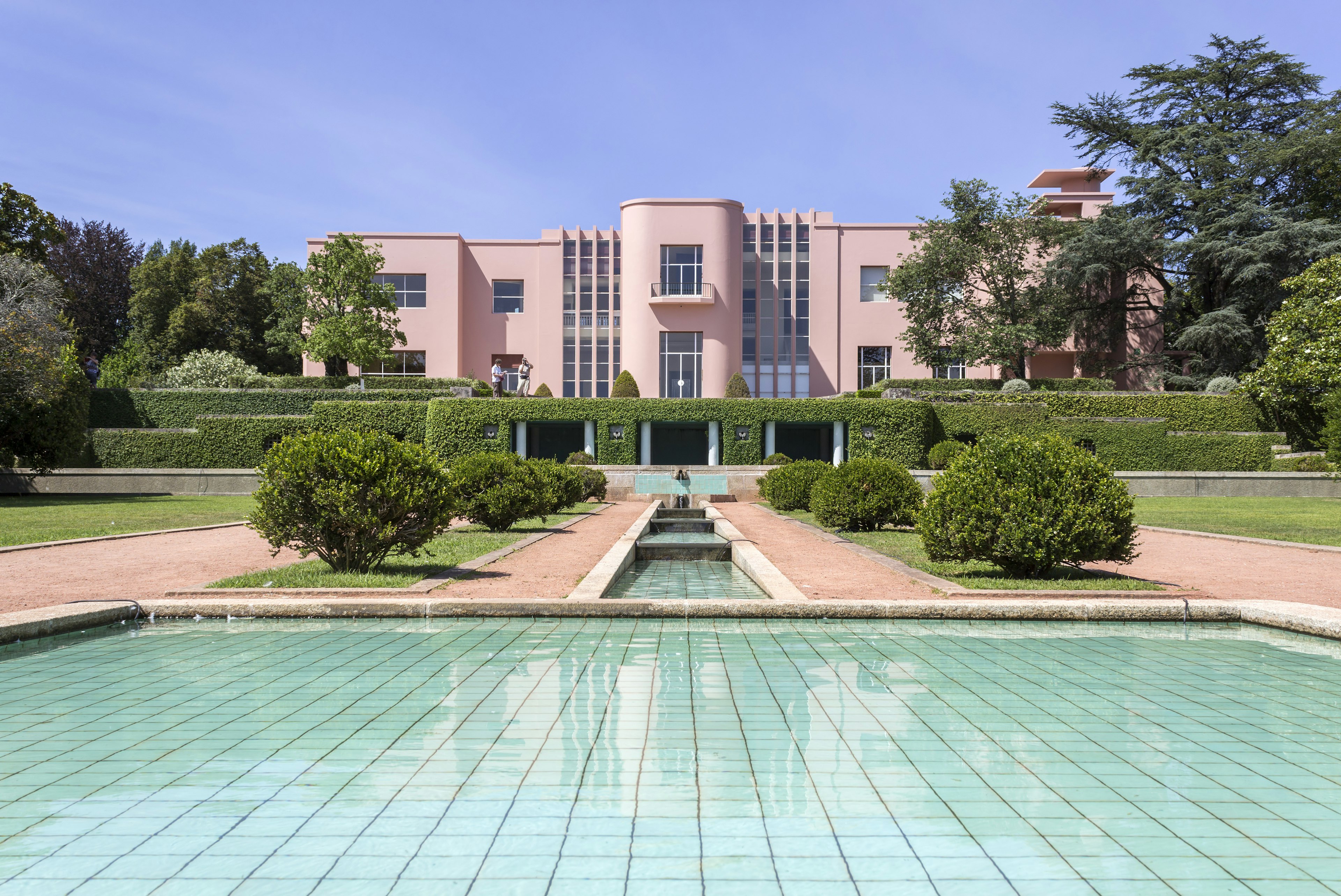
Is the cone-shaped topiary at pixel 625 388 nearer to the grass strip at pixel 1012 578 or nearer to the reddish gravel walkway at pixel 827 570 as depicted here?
the reddish gravel walkway at pixel 827 570

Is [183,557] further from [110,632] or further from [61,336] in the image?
[61,336]

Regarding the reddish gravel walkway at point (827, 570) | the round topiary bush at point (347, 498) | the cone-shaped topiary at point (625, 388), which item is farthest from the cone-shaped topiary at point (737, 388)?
the round topiary bush at point (347, 498)

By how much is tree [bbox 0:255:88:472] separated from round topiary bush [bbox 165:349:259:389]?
7.77m

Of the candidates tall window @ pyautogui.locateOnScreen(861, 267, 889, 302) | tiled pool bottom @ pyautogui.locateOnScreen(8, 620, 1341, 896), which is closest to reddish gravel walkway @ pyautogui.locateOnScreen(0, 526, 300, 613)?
tiled pool bottom @ pyautogui.locateOnScreen(8, 620, 1341, 896)

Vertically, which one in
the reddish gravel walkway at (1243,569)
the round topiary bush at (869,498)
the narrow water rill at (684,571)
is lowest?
the narrow water rill at (684,571)

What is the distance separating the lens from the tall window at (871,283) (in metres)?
42.3

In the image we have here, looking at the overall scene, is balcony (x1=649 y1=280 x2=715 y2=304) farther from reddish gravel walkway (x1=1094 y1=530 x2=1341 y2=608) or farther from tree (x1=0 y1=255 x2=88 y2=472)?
reddish gravel walkway (x1=1094 y1=530 x2=1341 y2=608)

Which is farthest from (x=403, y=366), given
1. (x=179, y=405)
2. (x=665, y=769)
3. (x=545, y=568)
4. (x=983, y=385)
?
(x=665, y=769)

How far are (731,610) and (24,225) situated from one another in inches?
1335

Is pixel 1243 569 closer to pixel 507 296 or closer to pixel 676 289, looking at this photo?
pixel 676 289

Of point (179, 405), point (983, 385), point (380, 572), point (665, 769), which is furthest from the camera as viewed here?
point (983, 385)

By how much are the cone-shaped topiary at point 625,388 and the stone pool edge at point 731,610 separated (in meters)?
29.2

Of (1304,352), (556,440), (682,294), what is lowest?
(556,440)

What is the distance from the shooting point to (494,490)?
14.3 metres
